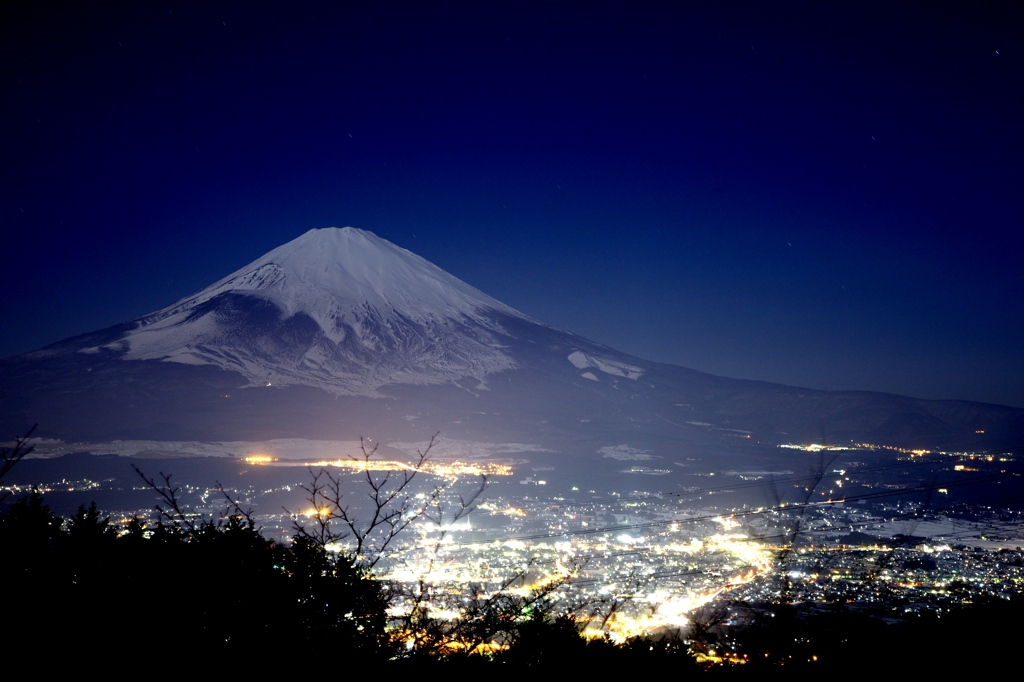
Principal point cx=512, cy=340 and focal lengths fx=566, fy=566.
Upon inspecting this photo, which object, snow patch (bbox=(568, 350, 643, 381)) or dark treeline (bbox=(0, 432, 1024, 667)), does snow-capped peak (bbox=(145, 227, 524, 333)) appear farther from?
dark treeline (bbox=(0, 432, 1024, 667))

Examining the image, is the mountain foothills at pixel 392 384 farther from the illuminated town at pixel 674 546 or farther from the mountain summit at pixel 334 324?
the illuminated town at pixel 674 546

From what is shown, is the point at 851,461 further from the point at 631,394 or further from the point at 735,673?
the point at 735,673

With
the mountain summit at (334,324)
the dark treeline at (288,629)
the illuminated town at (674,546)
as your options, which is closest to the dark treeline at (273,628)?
the dark treeline at (288,629)

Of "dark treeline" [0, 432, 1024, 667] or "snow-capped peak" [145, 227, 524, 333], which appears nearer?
"dark treeline" [0, 432, 1024, 667]

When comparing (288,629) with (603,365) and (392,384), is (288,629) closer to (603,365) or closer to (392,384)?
(392,384)

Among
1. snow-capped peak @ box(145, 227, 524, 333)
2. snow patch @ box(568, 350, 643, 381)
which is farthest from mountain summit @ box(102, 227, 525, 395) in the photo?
snow patch @ box(568, 350, 643, 381)

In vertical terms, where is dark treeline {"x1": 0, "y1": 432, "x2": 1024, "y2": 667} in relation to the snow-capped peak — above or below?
below

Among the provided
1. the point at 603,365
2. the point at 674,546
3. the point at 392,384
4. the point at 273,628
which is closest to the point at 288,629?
the point at 273,628
